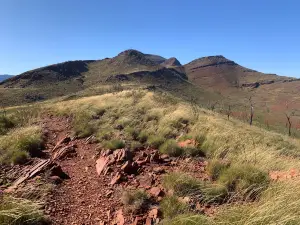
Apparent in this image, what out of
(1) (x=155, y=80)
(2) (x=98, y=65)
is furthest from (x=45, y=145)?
(2) (x=98, y=65)

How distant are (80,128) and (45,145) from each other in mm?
1739

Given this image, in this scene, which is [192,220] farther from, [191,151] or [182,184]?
[191,151]

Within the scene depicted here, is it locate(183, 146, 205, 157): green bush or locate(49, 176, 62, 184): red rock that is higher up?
locate(183, 146, 205, 157): green bush

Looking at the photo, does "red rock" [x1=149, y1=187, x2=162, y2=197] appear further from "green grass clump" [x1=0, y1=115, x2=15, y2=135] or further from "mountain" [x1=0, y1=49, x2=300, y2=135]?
"mountain" [x1=0, y1=49, x2=300, y2=135]

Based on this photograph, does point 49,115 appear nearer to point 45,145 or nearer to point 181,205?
point 45,145

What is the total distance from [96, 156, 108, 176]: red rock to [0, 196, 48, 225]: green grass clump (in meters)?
2.30

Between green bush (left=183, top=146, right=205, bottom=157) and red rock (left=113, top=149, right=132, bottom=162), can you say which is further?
green bush (left=183, top=146, right=205, bottom=157)

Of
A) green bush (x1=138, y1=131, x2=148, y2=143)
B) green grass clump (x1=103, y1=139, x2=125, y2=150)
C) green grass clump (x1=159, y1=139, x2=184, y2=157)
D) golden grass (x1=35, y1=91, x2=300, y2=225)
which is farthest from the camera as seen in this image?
green bush (x1=138, y1=131, x2=148, y2=143)

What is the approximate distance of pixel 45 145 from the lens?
829cm

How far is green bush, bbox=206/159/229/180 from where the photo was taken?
5.14m

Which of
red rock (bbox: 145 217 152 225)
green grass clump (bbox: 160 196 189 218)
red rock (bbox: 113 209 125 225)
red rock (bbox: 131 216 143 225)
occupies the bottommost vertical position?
red rock (bbox: 113 209 125 225)

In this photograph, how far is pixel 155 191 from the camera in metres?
4.57

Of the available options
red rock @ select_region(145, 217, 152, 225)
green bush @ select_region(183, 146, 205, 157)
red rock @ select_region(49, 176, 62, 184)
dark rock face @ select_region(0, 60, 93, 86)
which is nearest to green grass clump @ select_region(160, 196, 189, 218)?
red rock @ select_region(145, 217, 152, 225)

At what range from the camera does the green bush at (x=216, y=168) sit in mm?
5137
